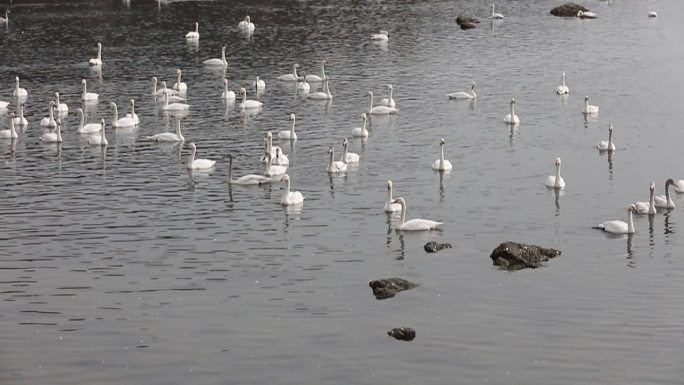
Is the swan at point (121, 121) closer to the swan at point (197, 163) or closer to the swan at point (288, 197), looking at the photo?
the swan at point (197, 163)

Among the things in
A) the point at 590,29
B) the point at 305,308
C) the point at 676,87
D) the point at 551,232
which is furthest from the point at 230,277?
the point at 590,29

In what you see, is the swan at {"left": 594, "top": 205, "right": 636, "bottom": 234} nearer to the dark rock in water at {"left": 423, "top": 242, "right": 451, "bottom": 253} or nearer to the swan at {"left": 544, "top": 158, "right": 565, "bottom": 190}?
the dark rock in water at {"left": 423, "top": 242, "right": 451, "bottom": 253}

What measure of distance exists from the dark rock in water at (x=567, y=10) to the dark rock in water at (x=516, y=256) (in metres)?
68.8

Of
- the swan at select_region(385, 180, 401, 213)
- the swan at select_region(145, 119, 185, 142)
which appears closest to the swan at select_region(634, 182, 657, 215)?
the swan at select_region(385, 180, 401, 213)

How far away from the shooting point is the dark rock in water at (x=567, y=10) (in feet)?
363

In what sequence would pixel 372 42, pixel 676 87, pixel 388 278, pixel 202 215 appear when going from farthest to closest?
pixel 372 42, pixel 676 87, pixel 202 215, pixel 388 278

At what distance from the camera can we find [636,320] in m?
39.1

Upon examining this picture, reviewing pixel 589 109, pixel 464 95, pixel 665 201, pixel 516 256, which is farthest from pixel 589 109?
pixel 516 256

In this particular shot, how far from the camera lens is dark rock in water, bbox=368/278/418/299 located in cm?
4091

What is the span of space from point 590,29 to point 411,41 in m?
14.7

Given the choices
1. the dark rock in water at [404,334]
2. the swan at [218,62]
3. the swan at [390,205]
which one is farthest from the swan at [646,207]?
the swan at [218,62]

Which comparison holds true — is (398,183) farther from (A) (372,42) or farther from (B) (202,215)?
(A) (372,42)

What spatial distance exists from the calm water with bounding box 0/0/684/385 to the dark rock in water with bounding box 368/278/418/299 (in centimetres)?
31

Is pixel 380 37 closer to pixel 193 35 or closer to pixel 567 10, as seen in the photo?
pixel 193 35
